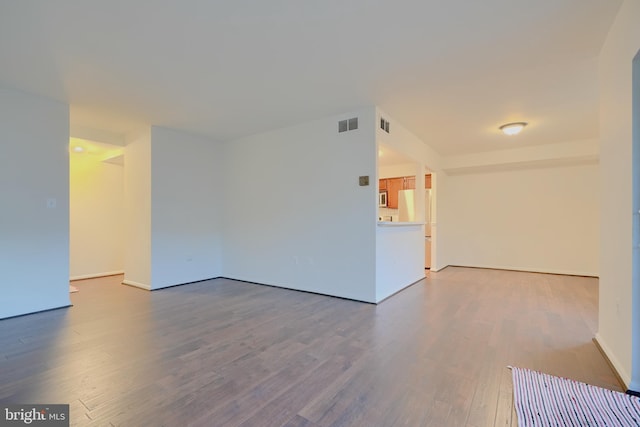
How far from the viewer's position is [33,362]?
2.14 metres

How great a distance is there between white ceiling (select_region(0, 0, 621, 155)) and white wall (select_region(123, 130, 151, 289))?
66cm

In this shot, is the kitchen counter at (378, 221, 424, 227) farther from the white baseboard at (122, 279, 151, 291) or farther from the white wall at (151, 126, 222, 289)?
the white baseboard at (122, 279, 151, 291)

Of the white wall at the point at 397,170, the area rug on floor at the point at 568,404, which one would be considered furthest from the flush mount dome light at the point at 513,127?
the area rug on floor at the point at 568,404

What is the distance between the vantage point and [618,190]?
6.57 ft

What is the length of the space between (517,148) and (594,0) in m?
4.31

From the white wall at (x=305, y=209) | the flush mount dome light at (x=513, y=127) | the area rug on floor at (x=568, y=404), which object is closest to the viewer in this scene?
the area rug on floor at (x=568, y=404)

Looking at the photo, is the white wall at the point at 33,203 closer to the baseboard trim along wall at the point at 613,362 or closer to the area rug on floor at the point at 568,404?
the area rug on floor at the point at 568,404

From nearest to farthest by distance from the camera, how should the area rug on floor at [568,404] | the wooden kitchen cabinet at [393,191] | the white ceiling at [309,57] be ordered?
1. the area rug on floor at [568,404]
2. the white ceiling at [309,57]
3. the wooden kitchen cabinet at [393,191]

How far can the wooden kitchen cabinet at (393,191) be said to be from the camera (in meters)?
7.26

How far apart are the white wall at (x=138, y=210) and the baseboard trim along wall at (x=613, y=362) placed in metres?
5.31

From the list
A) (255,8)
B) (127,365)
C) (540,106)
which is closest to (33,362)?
(127,365)

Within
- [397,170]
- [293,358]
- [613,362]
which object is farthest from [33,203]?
[397,170]

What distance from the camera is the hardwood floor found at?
1609mm

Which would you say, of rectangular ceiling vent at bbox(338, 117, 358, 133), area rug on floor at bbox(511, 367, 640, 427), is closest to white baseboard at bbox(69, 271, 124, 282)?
rectangular ceiling vent at bbox(338, 117, 358, 133)
